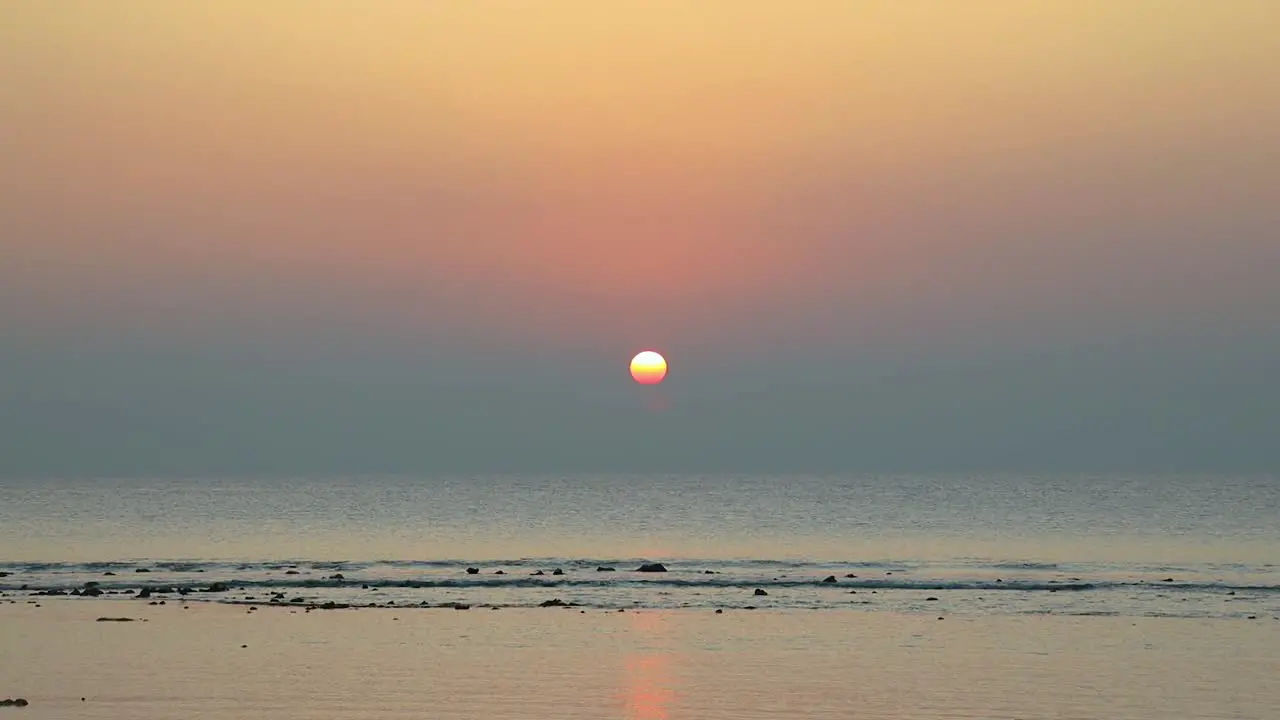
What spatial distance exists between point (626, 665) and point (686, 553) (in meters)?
46.4

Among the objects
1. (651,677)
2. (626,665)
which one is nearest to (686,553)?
(626,665)

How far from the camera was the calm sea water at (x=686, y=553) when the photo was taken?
4894 centimetres

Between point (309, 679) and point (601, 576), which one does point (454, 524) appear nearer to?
point (601, 576)

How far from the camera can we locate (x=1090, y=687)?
27.8m

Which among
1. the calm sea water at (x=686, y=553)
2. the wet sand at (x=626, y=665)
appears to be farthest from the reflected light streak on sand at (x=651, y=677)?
the calm sea water at (x=686, y=553)

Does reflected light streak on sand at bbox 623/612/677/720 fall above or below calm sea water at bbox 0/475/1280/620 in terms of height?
below

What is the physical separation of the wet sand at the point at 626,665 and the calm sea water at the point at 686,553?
581cm

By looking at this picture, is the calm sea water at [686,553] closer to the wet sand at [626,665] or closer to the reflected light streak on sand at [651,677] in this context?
the wet sand at [626,665]

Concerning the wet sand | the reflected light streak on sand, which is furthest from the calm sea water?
the reflected light streak on sand

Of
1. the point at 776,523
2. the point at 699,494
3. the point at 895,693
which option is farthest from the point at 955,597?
the point at 699,494

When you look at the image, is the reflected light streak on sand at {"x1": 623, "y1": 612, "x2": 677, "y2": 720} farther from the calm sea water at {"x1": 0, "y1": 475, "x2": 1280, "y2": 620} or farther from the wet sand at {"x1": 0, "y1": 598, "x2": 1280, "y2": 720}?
the calm sea water at {"x1": 0, "y1": 475, "x2": 1280, "y2": 620}

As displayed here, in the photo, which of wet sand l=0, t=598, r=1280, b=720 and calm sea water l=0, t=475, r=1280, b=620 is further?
calm sea water l=0, t=475, r=1280, b=620

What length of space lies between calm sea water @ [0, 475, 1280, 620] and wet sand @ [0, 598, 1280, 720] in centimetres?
581

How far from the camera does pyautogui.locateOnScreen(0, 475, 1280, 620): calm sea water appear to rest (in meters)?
48.9
